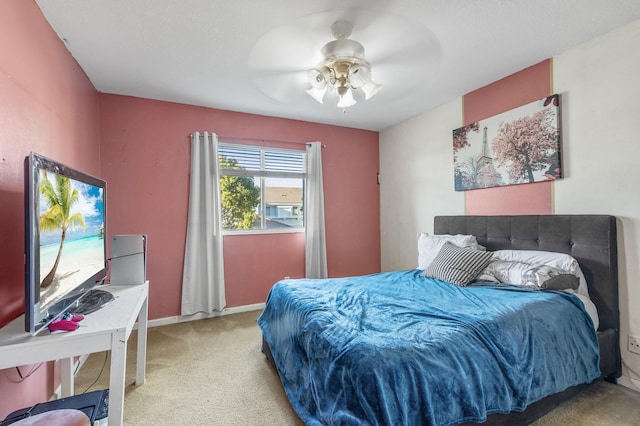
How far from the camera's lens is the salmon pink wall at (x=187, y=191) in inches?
119

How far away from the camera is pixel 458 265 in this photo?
7.80 feet

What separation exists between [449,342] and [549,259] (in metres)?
1.40

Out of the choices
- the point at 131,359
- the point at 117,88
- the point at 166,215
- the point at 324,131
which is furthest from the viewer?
the point at 324,131

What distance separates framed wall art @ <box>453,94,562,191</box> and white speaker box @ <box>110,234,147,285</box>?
10.1 feet

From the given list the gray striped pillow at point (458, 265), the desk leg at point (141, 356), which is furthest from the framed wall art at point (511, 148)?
the desk leg at point (141, 356)

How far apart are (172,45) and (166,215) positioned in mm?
1752

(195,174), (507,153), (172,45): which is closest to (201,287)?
(195,174)

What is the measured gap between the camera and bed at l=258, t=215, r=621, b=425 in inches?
46.8

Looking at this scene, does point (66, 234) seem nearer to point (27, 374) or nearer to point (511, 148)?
point (27, 374)

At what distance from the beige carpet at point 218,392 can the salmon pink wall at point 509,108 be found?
4.59 feet

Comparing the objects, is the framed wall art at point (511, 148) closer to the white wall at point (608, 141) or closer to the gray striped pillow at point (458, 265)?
the white wall at point (608, 141)

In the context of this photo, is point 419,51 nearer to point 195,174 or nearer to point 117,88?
point 195,174

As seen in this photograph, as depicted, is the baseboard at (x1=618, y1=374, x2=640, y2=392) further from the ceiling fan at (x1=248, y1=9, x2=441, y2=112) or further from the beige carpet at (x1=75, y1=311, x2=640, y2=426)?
the ceiling fan at (x1=248, y1=9, x2=441, y2=112)

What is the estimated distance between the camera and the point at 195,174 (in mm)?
3229
